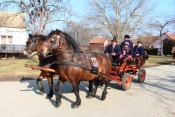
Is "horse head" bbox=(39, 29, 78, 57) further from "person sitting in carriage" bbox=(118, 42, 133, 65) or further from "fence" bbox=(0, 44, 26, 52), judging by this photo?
"fence" bbox=(0, 44, 26, 52)

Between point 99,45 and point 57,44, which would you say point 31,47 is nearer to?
point 57,44

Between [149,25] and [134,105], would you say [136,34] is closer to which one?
[149,25]

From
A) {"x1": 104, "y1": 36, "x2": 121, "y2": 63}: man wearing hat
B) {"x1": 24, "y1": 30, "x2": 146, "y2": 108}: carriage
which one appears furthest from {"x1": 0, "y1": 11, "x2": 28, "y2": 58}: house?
{"x1": 24, "y1": 30, "x2": 146, "y2": 108}: carriage

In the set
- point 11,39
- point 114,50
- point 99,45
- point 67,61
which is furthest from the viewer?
point 99,45

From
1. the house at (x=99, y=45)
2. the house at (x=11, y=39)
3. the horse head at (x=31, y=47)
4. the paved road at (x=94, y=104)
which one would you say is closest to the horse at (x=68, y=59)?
the paved road at (x=94, y=104)

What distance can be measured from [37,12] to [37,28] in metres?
1.40

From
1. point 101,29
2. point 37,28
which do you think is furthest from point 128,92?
point 101,29

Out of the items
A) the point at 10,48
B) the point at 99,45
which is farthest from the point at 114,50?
the point at 99,45

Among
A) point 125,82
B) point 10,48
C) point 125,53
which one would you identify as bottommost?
point 125,82

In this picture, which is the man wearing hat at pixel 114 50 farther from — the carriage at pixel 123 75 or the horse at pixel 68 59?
the horse at pixel 68 59

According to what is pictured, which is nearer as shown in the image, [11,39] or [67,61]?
[67,61]

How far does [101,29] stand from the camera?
72.0ft

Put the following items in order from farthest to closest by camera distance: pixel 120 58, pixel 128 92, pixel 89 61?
pixel 120 58 < pixel 128 92 < pixel 89 61

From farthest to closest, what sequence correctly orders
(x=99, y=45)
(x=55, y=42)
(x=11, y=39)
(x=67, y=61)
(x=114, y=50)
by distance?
(x=99, y=45)
(x=11, y=39)
(x=114, y=50)
(x=67, y=61)
(x=55, y=42)
